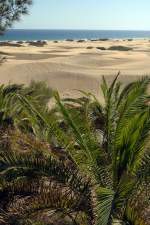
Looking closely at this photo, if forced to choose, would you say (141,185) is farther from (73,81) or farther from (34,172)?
(73,81)

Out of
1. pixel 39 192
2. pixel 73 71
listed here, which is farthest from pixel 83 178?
pixel 73 71

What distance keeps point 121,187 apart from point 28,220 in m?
1.24

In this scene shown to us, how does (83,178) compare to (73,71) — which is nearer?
(83,178)

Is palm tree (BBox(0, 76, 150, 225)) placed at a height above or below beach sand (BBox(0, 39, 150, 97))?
above

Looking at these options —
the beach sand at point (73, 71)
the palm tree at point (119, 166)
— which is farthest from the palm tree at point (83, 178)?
the beach sand at point (73, 71)

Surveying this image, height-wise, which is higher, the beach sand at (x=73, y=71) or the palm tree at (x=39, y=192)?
the palm tree at (x=39, y=192)

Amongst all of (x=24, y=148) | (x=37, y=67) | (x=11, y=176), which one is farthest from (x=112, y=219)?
(x=37, y=67)

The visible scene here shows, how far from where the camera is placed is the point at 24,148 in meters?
8.34

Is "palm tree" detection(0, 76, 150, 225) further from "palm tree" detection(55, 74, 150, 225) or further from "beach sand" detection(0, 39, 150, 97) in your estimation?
"beach sand" detection(0, 39, 150, 97)

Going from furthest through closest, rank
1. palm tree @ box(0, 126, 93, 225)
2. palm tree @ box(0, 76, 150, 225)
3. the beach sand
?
the beach sand
palm tree @ box(0, 126, 93, 225)
palm tree @ box(0, 76, 150, 225)

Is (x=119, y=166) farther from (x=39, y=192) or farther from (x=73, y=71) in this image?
(x=73, y=71)

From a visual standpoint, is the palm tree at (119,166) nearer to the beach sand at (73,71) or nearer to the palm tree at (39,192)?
the palm tree at (39,192)

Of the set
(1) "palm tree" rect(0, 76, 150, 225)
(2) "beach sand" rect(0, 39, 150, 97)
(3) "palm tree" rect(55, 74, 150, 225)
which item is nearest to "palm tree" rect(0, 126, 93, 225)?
(1) "palm tree" rect(0, 76, 150, 225)

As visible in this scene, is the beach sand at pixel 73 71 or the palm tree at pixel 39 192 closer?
the palm tree at pixel 39 192
